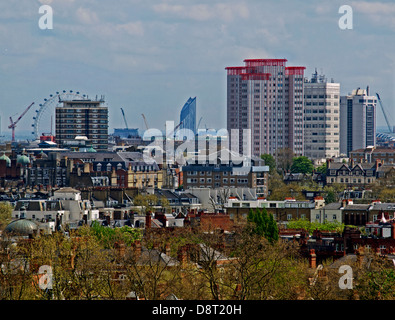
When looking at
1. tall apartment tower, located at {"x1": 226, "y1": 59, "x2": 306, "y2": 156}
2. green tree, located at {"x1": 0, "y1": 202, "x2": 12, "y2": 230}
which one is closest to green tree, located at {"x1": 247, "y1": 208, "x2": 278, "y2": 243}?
green tree, located at {"x1": 0, "y1": 202, "x2": 12, "y2": 230}

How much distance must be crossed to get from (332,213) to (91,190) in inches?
839

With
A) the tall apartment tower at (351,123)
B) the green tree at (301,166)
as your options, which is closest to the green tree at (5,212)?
the green tree at (301,166)

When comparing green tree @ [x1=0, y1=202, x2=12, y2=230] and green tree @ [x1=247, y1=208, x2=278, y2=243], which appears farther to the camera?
green tree @ [x1=0, y1=202, x2=12, y2=230]

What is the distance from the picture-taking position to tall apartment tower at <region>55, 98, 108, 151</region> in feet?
568

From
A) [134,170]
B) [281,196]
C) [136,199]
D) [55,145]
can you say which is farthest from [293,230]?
[55,145]

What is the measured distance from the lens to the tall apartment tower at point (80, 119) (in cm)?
17325

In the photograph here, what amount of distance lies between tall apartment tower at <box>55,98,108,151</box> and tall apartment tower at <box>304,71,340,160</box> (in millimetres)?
30487

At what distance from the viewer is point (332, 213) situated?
71.8 m

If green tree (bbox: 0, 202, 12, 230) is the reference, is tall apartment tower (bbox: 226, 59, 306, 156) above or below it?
above

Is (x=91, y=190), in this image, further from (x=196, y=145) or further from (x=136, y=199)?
(x=196, y=145)

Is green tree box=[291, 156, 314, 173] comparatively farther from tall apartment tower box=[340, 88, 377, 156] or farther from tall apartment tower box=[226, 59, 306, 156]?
tall apartment tower box=[340, 88, 377, 156]

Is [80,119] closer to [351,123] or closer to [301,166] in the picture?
[301,166]

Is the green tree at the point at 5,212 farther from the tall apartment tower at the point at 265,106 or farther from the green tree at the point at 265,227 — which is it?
the tall apartment tower at the point at 265,106

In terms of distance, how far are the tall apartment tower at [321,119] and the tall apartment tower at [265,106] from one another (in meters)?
2.26
